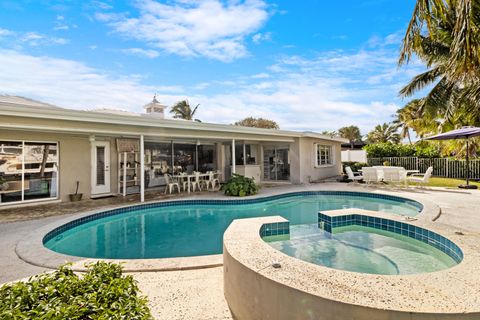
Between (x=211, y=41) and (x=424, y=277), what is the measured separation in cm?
1056

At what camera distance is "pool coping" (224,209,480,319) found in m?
1.86

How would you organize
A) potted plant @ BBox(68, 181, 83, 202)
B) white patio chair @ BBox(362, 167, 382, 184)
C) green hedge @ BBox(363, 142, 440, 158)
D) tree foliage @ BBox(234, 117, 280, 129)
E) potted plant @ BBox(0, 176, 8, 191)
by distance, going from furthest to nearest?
tree foliage @ BBox(234, 117, 280, 129), green hedge @ BBox(363, 142, 440, 158), white patio chair @ BBox(362, 167, 382, 184), potted plant @ BBox(68, 181, 83, 202), potted plant @ BBox(0, 176, 8, 191)

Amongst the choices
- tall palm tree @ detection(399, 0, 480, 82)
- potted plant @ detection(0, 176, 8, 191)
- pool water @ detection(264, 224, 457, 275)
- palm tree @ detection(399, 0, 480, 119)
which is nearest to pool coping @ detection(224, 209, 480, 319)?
pool water @ detection(264, 224, 457, 275)

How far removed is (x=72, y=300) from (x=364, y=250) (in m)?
4.74

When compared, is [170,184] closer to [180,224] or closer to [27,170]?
[180,224]

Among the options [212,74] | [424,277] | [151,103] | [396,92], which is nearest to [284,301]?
[424,277]

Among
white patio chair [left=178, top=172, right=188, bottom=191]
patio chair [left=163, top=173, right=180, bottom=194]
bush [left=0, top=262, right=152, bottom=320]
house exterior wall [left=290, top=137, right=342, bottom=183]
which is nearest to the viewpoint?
bush [left=0, top=262, right=152, bottom=320]

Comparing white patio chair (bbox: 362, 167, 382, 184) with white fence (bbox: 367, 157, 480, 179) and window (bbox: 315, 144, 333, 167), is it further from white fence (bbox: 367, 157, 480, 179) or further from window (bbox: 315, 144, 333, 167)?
white fence (bbox: 367, 157, 480, 179)

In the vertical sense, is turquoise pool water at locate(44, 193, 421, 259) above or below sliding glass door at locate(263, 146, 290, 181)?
below

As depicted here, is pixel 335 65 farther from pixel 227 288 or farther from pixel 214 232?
pixel 227 288

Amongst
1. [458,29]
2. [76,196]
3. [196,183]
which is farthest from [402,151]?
[76,196]

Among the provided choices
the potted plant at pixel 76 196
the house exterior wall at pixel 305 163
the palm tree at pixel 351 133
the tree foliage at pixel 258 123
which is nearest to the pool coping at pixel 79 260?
the potted plant at pixel 76 196

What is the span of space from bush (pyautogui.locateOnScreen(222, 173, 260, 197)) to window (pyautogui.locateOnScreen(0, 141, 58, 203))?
21.3 feet

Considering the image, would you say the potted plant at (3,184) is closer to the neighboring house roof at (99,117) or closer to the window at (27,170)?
the window at (27,170)
